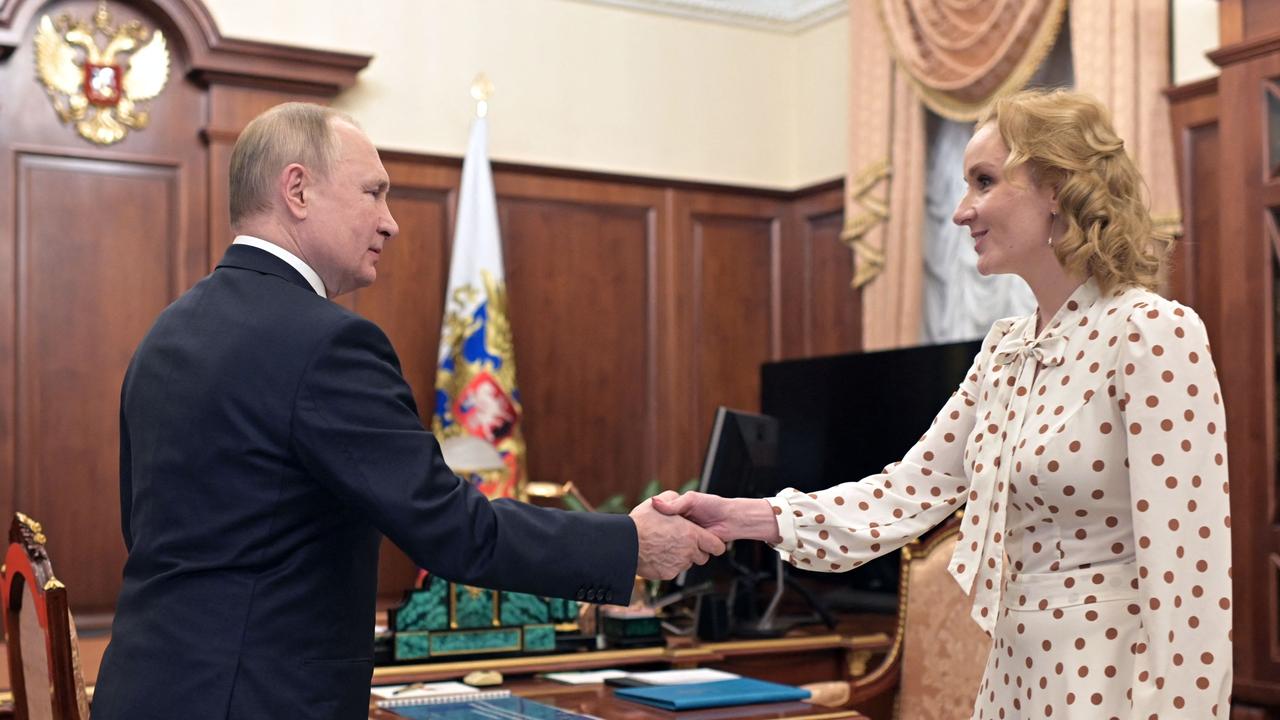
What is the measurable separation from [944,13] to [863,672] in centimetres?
305

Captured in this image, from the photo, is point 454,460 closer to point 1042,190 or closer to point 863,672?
point 863,672

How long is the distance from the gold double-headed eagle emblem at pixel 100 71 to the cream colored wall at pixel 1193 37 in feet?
13.4

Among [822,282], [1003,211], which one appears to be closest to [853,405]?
[822,282]

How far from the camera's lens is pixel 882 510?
99.6 inches

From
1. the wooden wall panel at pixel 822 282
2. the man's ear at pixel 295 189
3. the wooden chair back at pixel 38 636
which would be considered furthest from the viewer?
the wooden wall panel at pixel 822 282

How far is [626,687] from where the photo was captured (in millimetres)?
3387

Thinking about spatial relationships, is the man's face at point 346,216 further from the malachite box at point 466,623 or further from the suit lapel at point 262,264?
the malachite box at point 466,623

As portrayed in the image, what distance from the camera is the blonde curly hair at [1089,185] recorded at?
2172 mm

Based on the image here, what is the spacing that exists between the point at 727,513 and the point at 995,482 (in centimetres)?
64

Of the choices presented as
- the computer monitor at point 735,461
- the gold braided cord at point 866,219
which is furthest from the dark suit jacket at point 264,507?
the gold braided cord at point 866,219

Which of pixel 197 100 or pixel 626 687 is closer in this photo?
pixel 626 687

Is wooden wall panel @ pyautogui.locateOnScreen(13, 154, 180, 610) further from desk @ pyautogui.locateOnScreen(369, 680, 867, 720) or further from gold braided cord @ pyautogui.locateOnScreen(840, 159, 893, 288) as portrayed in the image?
desk @ pyautogui.locateOnScreen(369, 680, 867, 720)

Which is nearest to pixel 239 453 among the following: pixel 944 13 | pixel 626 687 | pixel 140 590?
pixel 140 590

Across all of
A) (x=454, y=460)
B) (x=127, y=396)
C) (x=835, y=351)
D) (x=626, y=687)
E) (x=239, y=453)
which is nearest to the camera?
(x=239, y=453)
